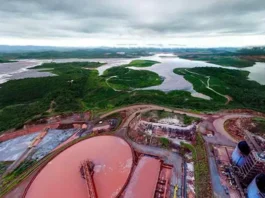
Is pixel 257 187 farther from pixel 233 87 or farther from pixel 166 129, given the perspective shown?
pixel 233 87

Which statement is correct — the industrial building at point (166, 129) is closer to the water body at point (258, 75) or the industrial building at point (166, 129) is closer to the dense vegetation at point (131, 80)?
the dense vegetation at point (131, 80)

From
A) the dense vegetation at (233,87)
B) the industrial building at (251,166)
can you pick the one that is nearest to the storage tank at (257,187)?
the industrial building at (251,166)

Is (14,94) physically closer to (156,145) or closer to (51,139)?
(51,139)

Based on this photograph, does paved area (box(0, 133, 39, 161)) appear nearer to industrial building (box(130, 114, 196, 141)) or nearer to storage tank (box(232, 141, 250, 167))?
industrial building (box(130, 114, 196, 141))

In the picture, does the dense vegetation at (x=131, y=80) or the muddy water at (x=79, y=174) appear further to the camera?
the dense vegetation at (x=131, y=80)

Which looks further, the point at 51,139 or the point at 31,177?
the point at 51,139

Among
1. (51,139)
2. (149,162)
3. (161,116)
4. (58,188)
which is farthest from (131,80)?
(58,188)

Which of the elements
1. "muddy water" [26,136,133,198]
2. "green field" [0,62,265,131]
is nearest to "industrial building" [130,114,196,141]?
"muddy water" [26,136,133,198]
